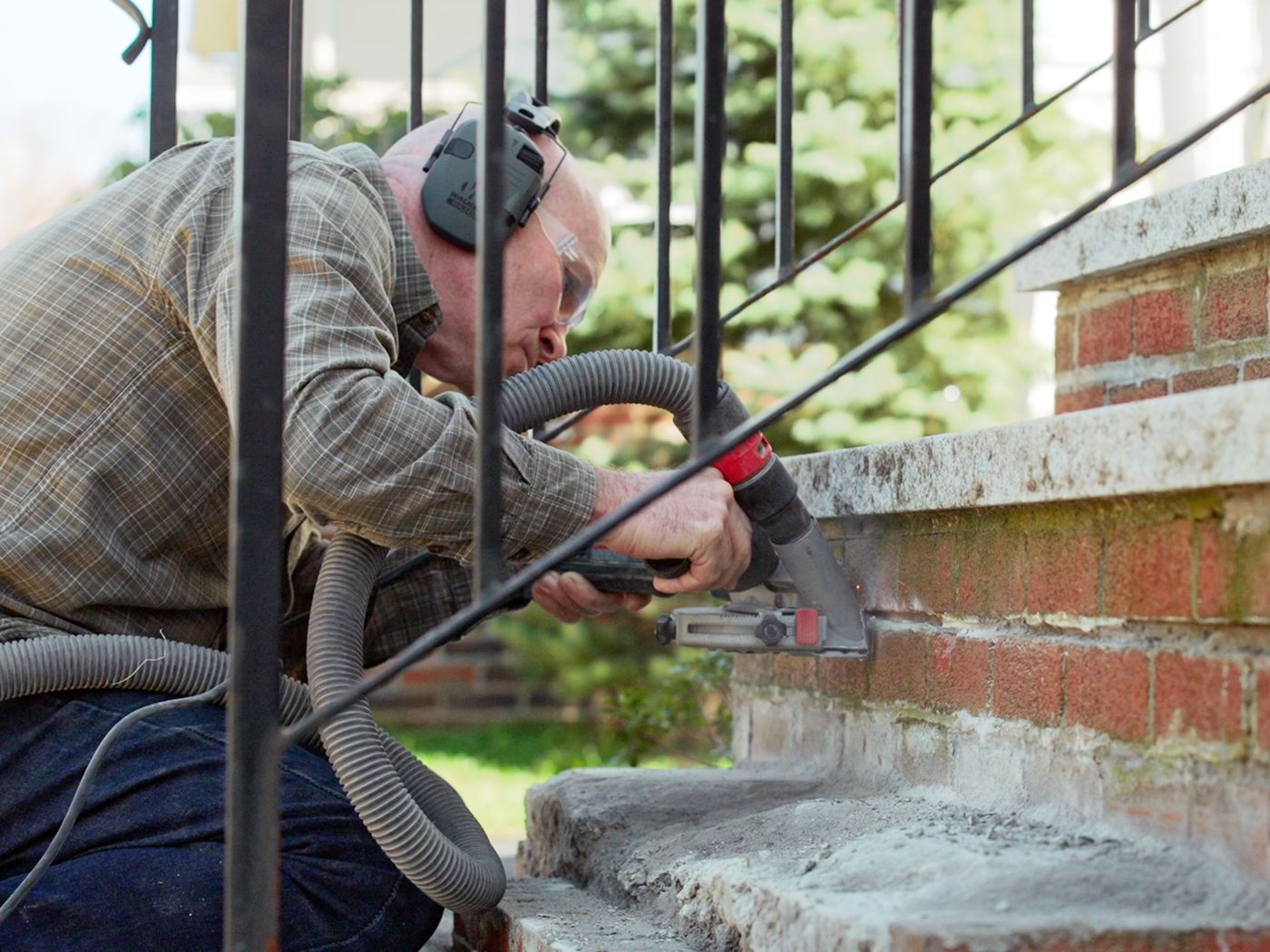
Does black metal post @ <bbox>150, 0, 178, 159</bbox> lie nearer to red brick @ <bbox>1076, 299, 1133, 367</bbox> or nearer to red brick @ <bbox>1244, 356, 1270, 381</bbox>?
red brick @ <bbox>1076, 299, 1133, 367</bbox>

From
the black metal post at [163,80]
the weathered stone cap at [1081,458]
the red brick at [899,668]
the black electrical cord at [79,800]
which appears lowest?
the black electrical cord at [79,800]

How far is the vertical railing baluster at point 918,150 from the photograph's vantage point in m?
1.08

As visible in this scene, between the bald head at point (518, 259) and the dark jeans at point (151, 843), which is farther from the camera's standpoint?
the bald head at point (518, 259)

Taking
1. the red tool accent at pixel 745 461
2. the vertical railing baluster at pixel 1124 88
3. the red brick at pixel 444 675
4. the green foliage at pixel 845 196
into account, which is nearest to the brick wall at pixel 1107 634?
the red tool accent at pixel 745 461

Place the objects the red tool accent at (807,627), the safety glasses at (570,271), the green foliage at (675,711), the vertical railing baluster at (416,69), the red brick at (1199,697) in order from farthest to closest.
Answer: the green foliage at (675,711)
the vertical railing baluster at (416,69)
the safety glasses at (570,271)
the red tool accent at (807,627)
the red brick at (1199,697)

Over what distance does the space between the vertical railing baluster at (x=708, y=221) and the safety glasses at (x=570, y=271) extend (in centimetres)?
79

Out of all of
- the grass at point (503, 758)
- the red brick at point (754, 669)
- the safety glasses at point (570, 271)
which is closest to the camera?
the safety glasses at point (570, 271)

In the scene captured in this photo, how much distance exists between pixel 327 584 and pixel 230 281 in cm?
35

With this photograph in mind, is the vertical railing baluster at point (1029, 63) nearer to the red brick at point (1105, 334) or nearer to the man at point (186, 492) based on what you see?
the red brick at point (1105, 334)

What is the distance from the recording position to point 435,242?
181 cm

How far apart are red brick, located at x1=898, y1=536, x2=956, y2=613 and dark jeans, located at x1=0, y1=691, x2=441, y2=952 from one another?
2.13 ft

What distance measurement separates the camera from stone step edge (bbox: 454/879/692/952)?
4.43 ft

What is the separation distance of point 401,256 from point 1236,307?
952mm

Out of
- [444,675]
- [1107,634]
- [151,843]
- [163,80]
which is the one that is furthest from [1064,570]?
[444,675]
